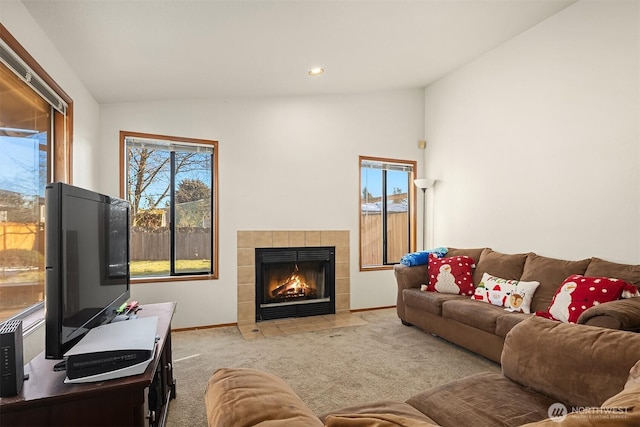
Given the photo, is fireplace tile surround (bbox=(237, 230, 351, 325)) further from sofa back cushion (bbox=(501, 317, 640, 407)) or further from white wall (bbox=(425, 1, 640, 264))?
sofa back cushion (bbox=(501, 317, 640, 407))

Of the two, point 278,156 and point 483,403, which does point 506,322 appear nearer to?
point 483,403

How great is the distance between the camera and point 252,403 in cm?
90

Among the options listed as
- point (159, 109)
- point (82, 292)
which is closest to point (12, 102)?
point (82, 292)

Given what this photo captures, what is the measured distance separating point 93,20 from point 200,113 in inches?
76.8

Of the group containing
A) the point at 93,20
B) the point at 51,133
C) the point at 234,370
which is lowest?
the point at 234,370

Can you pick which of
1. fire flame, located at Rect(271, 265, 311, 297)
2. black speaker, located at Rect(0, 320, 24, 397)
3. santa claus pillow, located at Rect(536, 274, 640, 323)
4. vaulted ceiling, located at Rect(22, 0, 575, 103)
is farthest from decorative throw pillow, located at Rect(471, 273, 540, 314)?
black speaker, located at Rect(0, 320, 24, 397)

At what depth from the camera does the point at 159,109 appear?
384cm

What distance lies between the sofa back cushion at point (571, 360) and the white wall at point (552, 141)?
1925 millimetres

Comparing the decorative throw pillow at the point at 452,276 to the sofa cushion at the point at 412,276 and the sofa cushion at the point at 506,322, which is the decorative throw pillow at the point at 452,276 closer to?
the sofa cushion at the point at 412,276

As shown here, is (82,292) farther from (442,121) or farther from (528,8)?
(442,121)

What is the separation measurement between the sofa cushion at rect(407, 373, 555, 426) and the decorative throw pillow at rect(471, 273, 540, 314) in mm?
1724

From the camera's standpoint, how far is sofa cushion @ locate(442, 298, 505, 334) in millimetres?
2959

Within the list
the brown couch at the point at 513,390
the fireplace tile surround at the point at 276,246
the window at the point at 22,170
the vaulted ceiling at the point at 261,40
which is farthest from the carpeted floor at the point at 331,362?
the vaulted ceiling at the point at 261,40

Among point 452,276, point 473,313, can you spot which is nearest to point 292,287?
point 452,276
